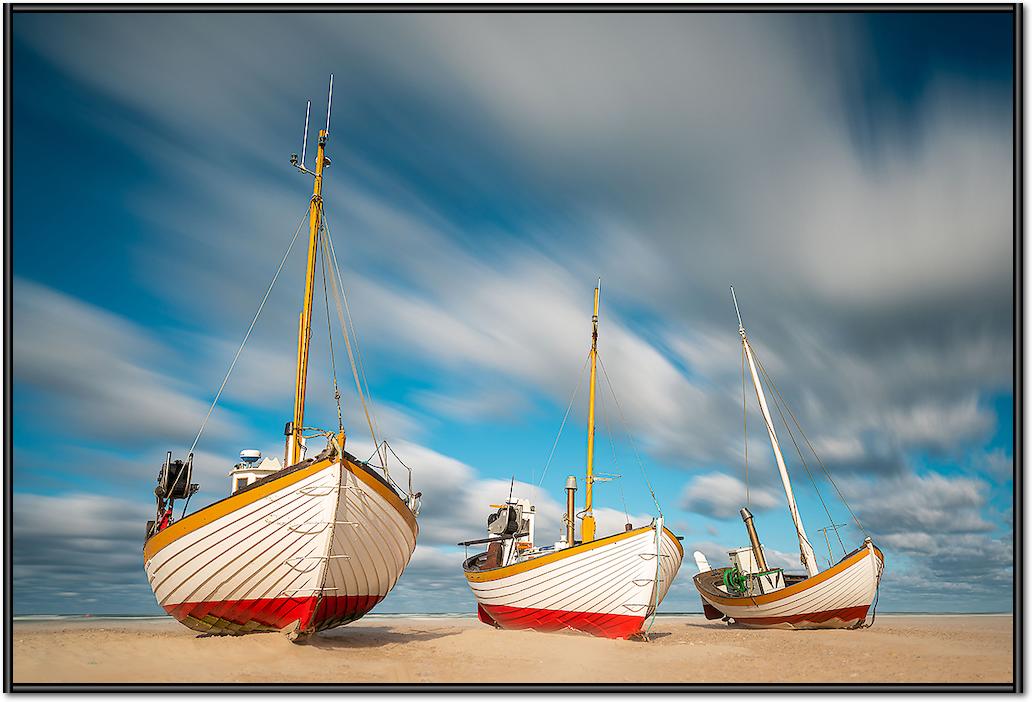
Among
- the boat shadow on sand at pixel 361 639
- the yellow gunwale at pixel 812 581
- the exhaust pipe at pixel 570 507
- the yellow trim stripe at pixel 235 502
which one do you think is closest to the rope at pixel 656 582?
the exhaust pipe at pixel 570 507

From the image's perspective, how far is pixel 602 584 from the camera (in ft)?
51.4

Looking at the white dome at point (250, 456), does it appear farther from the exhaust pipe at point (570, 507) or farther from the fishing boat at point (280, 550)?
the exhaust pipe at point (570, 507)

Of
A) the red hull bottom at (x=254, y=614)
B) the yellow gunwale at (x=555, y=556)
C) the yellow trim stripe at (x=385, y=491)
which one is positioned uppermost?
the yellow trim stripe at (x=385, y=491)

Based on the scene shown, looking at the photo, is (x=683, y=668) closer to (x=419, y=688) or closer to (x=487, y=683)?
(x=487, y=683)

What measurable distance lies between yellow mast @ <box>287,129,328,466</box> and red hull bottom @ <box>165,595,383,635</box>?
8.45 feet

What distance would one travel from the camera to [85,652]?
9516 mm

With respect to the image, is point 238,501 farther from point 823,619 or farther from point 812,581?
point 823,619

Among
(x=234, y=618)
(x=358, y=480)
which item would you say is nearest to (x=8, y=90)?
(x=358, y=480)

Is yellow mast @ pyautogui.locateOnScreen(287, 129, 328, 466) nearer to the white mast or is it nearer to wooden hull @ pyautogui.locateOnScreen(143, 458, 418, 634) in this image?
wooden hull @ pyautogui.locateOnScreen(143, 458, 418, 634)

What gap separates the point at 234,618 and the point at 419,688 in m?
5.03

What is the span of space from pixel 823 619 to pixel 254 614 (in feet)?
53.1

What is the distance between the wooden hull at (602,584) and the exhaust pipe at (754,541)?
636 centimetres

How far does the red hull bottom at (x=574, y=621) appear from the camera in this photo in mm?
15492

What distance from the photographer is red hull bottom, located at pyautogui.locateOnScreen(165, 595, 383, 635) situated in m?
11.2
